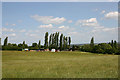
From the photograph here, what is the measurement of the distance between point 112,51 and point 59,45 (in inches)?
1738

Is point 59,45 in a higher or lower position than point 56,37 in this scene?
lower

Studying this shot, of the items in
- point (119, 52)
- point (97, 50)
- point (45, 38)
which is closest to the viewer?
point (119, 52)

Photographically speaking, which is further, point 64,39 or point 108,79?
point 64,39

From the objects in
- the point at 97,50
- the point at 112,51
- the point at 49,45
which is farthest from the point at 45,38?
the point at 112,51

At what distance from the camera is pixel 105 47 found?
105 metres

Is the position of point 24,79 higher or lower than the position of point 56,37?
lower

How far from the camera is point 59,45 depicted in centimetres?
11481

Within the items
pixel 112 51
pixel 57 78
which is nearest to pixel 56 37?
pixel 112 51

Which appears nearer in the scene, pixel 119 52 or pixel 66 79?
pixel 66 79

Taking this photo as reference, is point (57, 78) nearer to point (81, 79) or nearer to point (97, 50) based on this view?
point (81, 79)

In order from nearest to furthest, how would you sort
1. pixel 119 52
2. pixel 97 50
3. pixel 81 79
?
pixel 81 79
pixel 119 52
pixel 97 50

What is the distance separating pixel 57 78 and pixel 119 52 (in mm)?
95796

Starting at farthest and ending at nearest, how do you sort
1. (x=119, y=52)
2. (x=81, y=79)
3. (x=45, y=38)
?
(x=45, y=38), (x=119, y=52), (x=81, y=79)

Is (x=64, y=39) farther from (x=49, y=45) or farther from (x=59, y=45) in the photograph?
(x=49, y=45)
